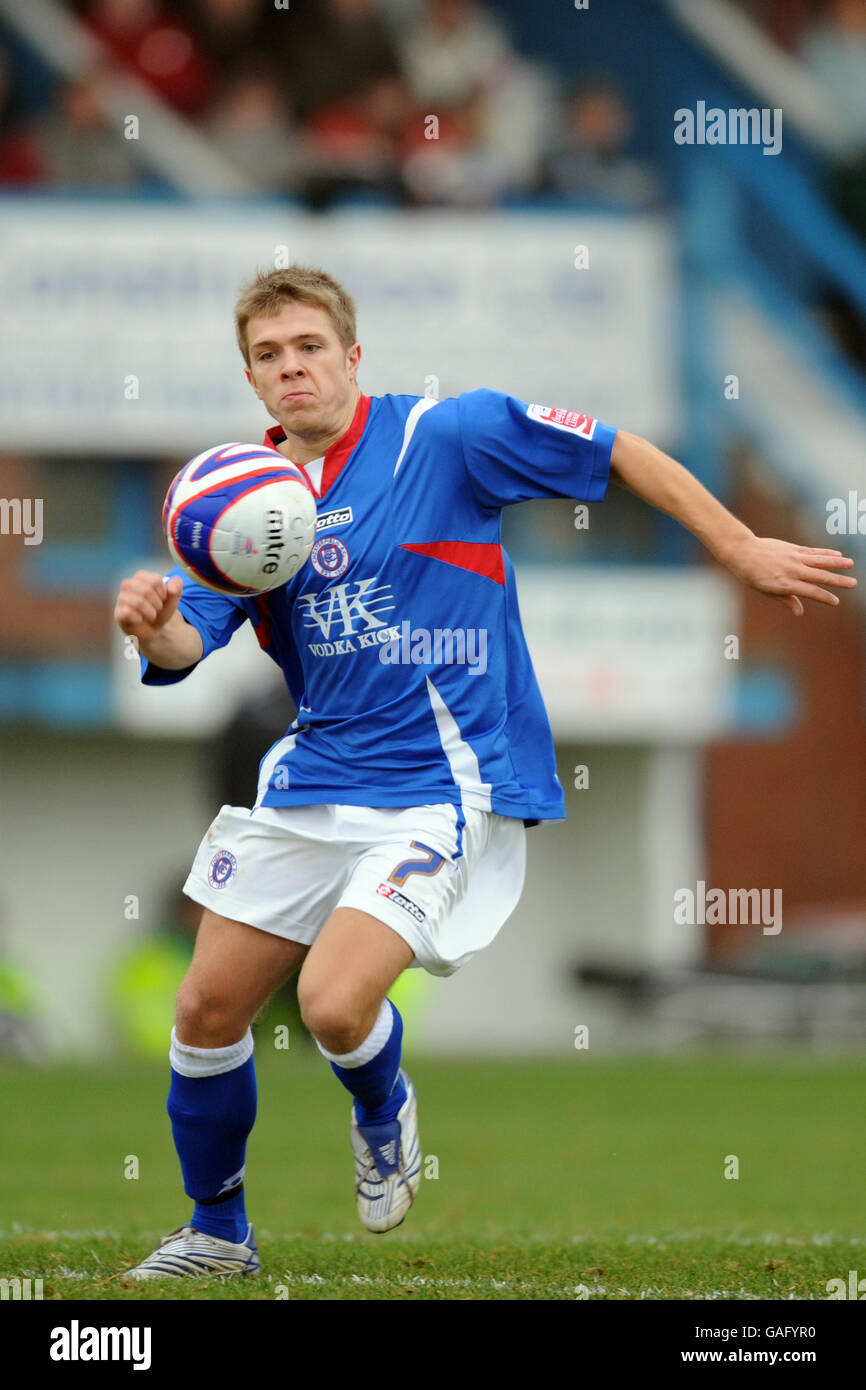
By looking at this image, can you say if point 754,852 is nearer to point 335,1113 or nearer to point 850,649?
point 850,649

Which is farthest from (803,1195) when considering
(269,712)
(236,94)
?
(236,94)

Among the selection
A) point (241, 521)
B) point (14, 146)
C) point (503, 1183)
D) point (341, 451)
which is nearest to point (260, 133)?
point (14, 146)

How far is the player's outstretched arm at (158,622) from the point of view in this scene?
5000 mm

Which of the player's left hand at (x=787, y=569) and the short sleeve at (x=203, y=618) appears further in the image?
the short sleeve at (x=203, y=618)

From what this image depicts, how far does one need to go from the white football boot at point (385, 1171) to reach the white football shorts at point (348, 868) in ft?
1.57

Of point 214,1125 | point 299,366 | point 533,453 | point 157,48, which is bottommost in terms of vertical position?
point 214,1125

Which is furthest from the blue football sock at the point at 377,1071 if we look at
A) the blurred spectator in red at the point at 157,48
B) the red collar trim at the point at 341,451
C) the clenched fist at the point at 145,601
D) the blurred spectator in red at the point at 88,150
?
the blurred spectator in red at the point at 157,48

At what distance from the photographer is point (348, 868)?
207 inches

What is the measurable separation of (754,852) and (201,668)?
6.20 m

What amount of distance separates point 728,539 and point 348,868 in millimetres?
1280

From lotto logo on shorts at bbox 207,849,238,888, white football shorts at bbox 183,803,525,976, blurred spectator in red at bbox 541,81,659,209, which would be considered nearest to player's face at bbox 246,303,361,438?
white football shorts at bbox 183,803,525,976

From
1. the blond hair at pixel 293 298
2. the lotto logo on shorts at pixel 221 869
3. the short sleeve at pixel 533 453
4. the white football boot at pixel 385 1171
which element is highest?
the blond hair at pixel 293 298

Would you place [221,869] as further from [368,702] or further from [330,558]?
[330,558]

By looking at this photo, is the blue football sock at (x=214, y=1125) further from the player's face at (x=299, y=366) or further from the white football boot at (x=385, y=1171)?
the player's face at (x=299, y=366)
